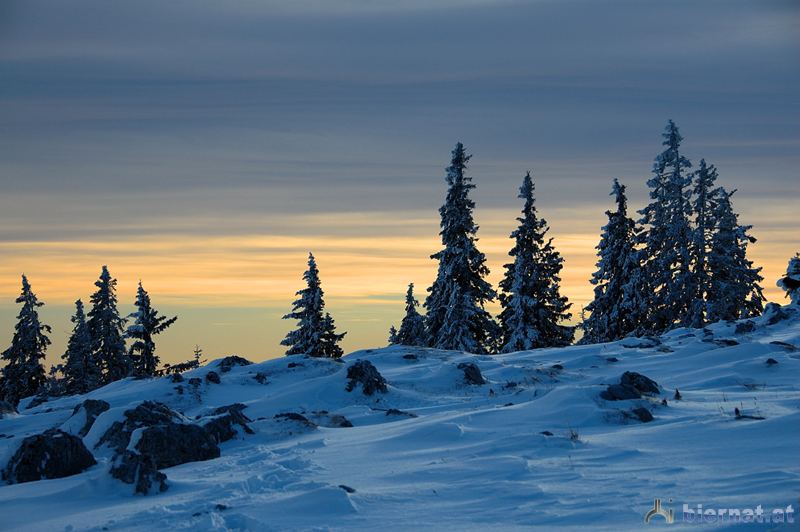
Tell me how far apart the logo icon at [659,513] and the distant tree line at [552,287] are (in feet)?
104

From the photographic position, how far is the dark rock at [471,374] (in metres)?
17.7

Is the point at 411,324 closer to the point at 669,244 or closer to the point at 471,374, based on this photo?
the point at 669,244

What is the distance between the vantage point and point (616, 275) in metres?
43.8

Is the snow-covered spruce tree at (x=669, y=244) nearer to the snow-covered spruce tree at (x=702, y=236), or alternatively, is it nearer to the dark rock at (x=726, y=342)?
the snow-covered spruce tree at (x=702, y=236)

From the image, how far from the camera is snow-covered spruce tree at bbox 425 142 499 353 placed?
127 ft

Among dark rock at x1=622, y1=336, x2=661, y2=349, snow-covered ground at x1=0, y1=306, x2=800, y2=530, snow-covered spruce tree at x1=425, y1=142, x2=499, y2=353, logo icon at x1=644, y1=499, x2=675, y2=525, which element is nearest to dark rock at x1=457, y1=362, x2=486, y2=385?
snow-covered ground at x1=0, y1=306, x2=800, y2=530

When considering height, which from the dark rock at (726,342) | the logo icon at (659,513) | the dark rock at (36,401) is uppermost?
the dark rock at (726,342)

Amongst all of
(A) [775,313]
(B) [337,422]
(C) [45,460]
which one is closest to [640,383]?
(B) [337,422]

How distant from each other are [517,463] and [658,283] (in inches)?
1453

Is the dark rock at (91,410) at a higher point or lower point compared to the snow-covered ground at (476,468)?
higher

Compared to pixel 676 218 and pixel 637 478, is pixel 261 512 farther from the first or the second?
pixel 676 218

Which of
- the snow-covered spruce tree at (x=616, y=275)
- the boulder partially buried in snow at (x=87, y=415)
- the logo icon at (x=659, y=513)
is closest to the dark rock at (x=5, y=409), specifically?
the boulder partially buried in snow at (x=87, y=415)

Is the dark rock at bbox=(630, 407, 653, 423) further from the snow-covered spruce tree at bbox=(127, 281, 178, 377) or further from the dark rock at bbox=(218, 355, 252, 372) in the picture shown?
the snow-covered spruce tree at bbox=(127, 281, 178, 377)

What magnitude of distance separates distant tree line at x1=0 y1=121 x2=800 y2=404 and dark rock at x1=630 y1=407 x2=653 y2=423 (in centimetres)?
2658
